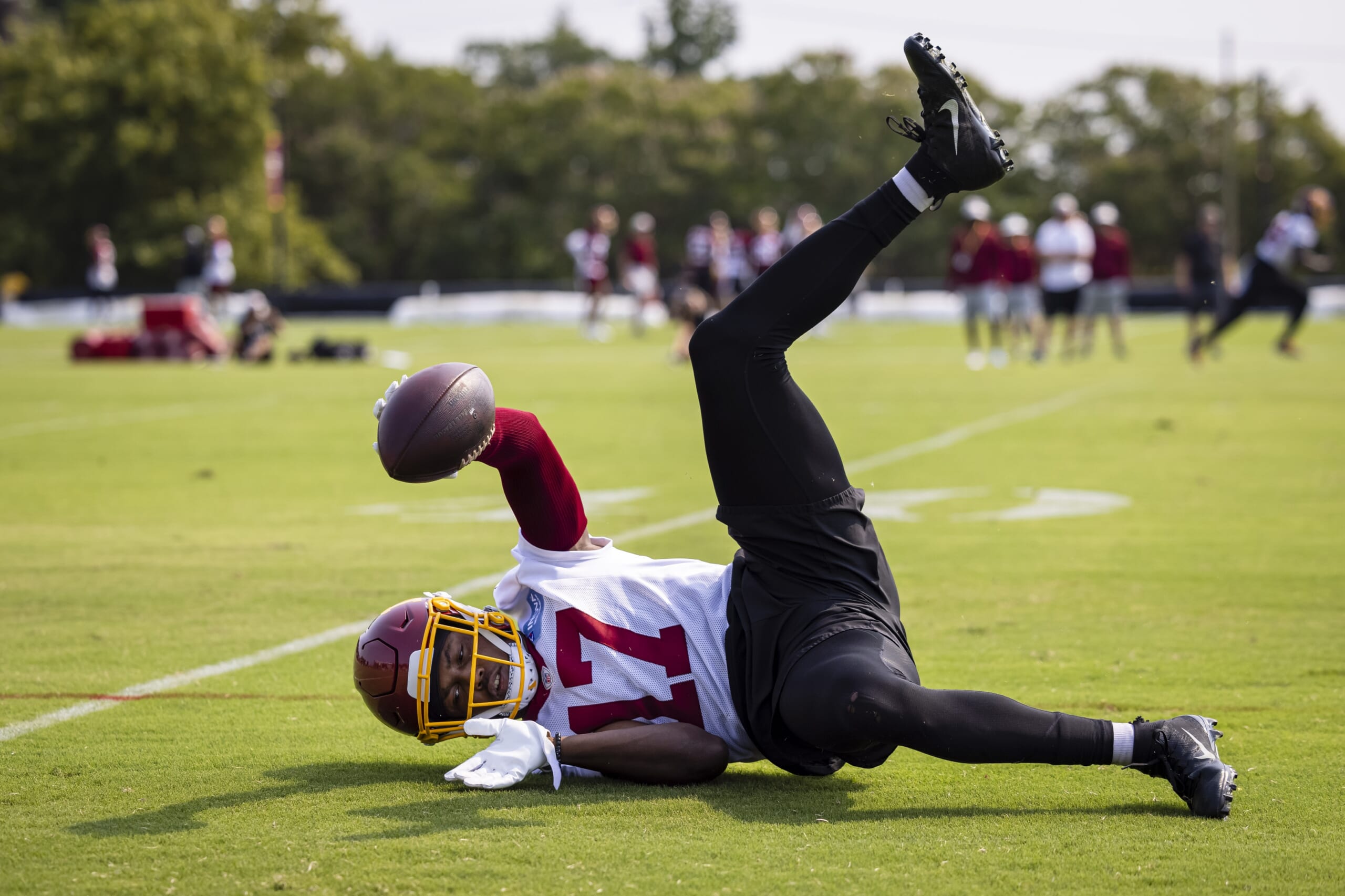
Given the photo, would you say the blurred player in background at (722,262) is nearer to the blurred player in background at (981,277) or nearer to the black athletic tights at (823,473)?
the blurred player in background at (981,277)

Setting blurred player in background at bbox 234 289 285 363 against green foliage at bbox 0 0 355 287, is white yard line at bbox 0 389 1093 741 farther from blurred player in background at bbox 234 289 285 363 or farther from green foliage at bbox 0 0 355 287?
green foliage at bbox 0 0 355 287

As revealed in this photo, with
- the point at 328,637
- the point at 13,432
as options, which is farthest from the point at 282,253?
the point at 328,637

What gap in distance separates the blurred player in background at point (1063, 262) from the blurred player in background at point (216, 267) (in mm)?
15467

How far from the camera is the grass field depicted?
3.16 meters

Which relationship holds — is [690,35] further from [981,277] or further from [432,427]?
[432,427]

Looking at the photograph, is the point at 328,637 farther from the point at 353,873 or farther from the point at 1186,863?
the point at 1186,863

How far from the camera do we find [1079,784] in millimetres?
3766

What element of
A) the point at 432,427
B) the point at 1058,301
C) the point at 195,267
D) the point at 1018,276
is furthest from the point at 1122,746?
the point at 195,267

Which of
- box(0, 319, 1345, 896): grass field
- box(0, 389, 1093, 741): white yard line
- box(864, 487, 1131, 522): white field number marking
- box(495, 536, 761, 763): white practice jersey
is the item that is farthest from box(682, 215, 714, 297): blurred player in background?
box(495, 536, 761, 763): white practice jersey

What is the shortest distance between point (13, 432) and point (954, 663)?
10.3m

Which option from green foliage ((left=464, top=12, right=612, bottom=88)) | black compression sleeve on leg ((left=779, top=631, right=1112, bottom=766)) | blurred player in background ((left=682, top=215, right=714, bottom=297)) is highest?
green foliage ((left=464, top=12, right=612, bottom=88))

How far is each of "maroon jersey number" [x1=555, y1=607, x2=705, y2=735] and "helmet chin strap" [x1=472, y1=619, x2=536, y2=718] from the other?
0.28ft

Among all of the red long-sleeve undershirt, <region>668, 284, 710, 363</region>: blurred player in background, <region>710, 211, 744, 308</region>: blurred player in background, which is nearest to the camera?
the red long-sleeve undershirt

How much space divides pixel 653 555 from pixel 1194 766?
3888mm
